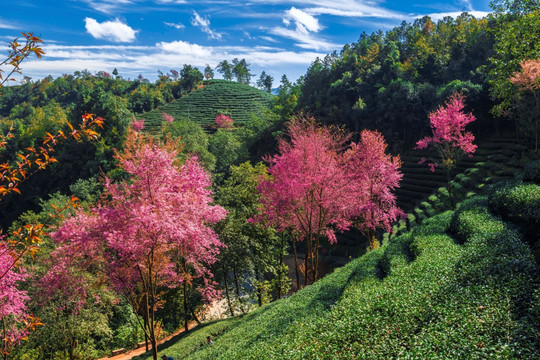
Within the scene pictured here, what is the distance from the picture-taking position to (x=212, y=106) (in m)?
103

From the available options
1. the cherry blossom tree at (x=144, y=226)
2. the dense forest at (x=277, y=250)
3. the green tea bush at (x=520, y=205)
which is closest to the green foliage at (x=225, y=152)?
the dense forest at (x=277, y=250)

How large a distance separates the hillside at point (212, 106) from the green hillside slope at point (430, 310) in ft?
246

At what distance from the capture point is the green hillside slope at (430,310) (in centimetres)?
600

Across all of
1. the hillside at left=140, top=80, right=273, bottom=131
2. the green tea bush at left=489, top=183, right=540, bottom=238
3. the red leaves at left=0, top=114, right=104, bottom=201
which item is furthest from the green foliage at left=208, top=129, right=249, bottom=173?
the red leaves at left=0, top=114, right=104, bottom=201

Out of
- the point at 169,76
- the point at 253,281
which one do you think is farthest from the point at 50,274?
the point at 169,76

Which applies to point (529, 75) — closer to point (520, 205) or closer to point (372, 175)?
point (372, 175)

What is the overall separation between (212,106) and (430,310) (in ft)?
337

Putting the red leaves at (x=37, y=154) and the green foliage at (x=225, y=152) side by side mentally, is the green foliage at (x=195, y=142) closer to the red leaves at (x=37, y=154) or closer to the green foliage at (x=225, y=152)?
the green foliage at (x=225, y=152)

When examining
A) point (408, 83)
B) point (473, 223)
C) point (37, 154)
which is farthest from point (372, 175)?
point (408, 83)

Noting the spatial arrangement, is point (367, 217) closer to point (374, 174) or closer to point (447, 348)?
point (374, 174)

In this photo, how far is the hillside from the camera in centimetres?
9088

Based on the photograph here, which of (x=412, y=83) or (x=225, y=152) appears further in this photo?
(x=225, y=152)

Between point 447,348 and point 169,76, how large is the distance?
583ft

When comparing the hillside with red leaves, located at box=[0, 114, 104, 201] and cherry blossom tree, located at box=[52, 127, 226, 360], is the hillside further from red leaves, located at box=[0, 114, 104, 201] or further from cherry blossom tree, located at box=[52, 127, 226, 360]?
red leaves, located at box=[0, 114, 104, 201]
